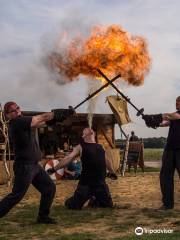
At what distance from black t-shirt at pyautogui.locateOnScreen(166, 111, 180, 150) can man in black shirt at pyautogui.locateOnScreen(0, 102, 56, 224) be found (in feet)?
8.38

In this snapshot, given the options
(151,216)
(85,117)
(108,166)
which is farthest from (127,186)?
(85,117)

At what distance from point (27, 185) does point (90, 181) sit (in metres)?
2.01

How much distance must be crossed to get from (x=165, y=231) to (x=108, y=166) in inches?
119

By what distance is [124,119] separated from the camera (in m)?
19.8

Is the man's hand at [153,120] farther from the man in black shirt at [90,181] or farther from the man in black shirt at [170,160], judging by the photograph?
the man in black shirt at [90,181]

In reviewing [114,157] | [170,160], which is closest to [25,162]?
[170,160]

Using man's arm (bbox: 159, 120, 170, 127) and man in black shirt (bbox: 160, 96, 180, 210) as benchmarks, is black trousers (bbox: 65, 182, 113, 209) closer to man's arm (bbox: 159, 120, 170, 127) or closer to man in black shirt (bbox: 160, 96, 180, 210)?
man in black shirt (bbox: 160, 96, 180, 210)

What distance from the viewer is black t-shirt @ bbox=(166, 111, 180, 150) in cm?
859

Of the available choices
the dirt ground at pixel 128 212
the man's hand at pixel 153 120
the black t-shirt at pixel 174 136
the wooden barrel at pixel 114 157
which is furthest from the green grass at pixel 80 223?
the wooden barrel at pixel 114 157

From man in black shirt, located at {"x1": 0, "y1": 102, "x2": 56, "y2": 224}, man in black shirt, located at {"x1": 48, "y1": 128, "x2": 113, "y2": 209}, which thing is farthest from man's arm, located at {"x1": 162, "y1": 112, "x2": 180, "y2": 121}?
man in black shirt, located at {"x1": 0, "y1": 102, "x2": 56, "y2": 224}

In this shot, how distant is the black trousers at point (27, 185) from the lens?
7000 millimetres

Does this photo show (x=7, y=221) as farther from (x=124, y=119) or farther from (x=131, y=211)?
(x=124, y=119)

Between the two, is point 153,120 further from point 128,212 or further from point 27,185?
point 27,185

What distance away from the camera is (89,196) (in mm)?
8805
